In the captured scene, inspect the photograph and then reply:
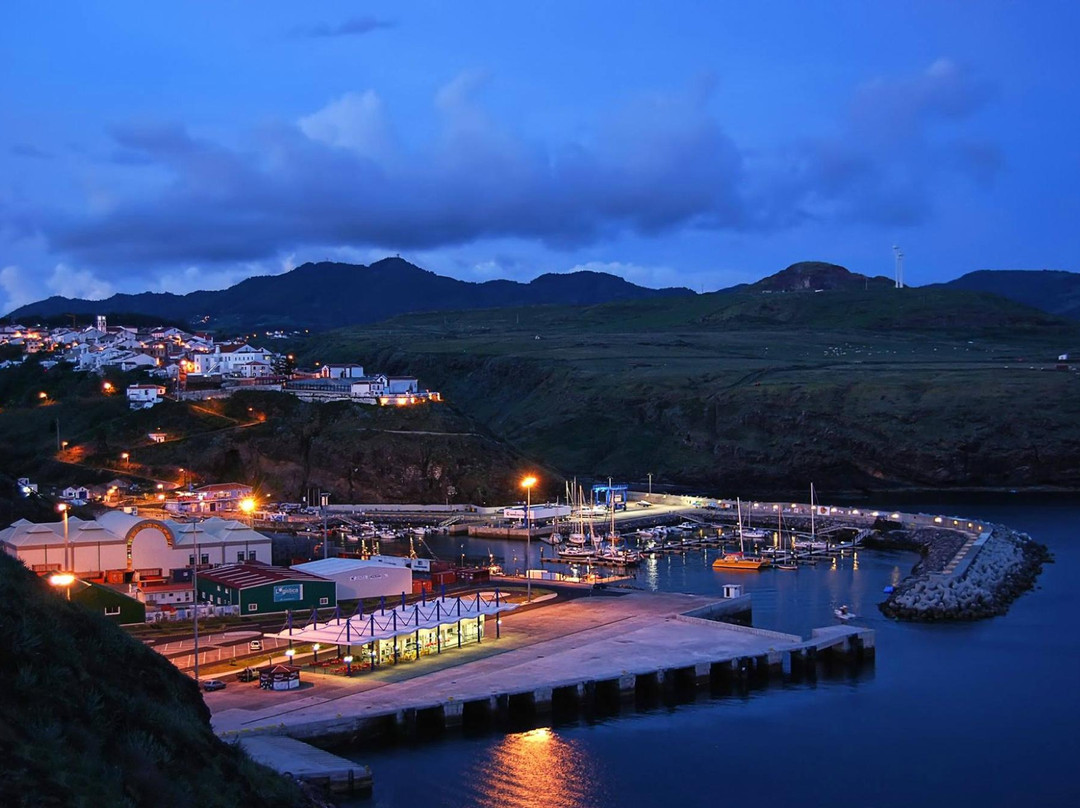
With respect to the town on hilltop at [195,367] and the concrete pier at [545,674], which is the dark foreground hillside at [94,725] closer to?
the concrete pier at [545,674]

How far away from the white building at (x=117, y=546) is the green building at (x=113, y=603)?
6541 millimetres

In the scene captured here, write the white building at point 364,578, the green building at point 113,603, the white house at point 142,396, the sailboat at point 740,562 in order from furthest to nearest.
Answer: the white house at point 142,396
the sailboat at point 740,562
the white building at point 364,578
the green building at point 113,603

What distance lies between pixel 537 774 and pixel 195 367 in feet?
308

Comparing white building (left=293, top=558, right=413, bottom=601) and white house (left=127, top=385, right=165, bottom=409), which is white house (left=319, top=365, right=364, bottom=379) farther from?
white building (left=293, top=558, right=413, bottom=601)

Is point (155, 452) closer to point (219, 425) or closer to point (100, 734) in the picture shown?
point (219, 425)

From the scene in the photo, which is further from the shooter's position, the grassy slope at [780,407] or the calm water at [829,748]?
the grassy slope at [780,407]

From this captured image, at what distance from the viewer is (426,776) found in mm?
29609

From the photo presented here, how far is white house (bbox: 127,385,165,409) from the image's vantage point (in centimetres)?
9900

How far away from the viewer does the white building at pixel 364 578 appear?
156ft

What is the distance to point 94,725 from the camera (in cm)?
1518

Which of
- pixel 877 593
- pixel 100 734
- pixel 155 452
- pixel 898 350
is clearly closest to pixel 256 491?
pixel 155 452

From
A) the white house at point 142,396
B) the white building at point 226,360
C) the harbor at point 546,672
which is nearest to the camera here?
the harbor at point 546,672

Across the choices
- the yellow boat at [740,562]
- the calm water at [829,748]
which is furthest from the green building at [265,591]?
the yellow boat at [740,562]

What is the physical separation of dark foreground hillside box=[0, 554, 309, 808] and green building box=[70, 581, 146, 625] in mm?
24259
